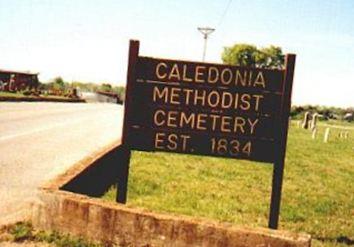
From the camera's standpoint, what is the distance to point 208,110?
605cm

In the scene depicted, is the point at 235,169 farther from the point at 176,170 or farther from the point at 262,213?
the point at 262,213

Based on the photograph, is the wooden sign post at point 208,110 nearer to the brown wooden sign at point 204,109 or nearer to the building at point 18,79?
the brown wooden sign at point 204,109

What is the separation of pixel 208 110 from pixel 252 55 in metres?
105

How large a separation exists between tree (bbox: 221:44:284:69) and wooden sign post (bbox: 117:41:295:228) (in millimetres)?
99989

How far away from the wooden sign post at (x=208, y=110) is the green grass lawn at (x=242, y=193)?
99 cm

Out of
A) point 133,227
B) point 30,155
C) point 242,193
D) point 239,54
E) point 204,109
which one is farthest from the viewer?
point 239,54

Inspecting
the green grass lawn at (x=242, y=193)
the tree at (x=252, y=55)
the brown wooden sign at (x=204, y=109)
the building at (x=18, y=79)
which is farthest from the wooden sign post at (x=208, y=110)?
the tree at (x=252, y=55)

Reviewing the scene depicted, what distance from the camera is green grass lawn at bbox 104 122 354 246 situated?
281 inches

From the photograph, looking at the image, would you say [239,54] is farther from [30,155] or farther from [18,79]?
[30,155]

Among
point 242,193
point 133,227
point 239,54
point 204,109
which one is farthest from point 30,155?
point 239,54

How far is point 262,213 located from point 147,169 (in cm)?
400

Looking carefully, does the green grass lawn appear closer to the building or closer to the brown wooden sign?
the brown wooden sign

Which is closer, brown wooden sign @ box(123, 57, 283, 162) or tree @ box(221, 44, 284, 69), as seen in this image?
brown wooden sign @ box(123, 57, 283, 162)

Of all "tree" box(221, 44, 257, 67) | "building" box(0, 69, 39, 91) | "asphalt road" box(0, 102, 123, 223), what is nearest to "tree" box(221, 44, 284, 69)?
"tree" box(221, 44, 257, 67)
